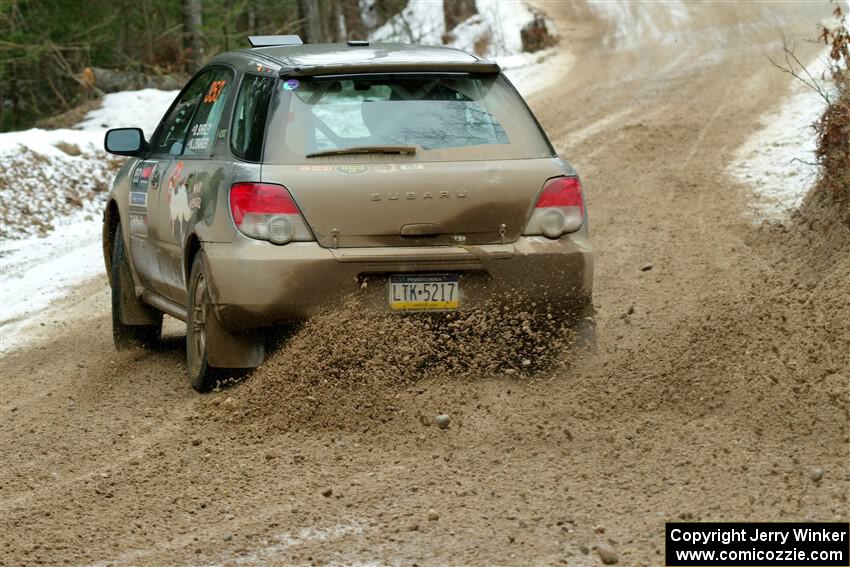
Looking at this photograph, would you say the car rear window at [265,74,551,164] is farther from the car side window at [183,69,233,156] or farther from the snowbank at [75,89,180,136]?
the snowbank at [75,89,180,136]

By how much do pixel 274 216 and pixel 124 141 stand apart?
209 cm

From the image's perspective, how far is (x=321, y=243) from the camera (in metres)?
6.09

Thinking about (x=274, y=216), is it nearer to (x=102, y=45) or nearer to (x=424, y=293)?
(x=424, y=293)

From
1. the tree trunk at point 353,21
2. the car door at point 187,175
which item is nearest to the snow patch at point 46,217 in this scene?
the car door at point 187,175

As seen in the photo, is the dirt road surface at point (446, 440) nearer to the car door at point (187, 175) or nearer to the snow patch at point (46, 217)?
the car door at point (187, 175)

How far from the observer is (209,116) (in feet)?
23.6

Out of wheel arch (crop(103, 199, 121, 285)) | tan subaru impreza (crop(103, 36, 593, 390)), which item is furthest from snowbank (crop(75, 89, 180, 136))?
tan subaru impreza (crop(103, 36, 593, 390))

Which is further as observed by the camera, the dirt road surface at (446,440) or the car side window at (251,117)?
the car side window at (251,117)

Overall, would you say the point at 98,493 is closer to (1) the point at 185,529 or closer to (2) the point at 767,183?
(1) the point at 185,529

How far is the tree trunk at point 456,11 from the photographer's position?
32.0 metres

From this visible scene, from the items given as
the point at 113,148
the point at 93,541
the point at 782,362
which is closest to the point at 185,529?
the point at 93,541

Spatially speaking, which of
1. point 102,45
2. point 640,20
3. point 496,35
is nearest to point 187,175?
point 102,45

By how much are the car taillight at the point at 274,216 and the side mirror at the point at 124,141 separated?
1946 millimetres

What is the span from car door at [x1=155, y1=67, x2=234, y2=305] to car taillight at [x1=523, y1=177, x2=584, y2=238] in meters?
1.62
